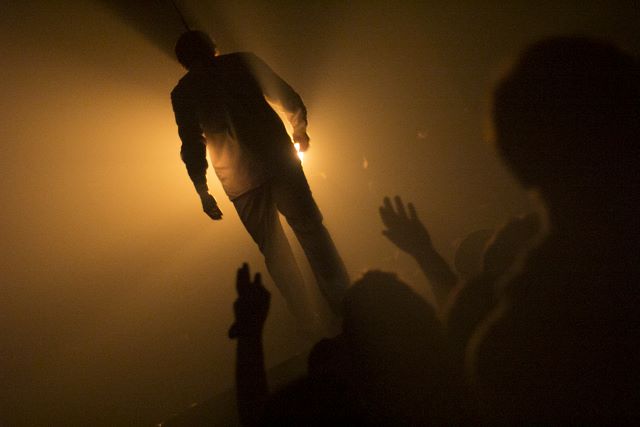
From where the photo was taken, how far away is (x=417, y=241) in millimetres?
1263

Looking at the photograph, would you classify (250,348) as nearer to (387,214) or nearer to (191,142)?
(387,214)

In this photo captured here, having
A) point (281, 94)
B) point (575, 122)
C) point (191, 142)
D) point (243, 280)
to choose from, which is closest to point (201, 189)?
point (191, 142)

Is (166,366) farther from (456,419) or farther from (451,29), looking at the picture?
(451,29)

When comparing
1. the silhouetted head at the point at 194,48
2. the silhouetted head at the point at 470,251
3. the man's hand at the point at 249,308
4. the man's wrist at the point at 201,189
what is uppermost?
the silhouetted head at the point at 194,48

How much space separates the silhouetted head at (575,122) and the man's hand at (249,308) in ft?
2.29

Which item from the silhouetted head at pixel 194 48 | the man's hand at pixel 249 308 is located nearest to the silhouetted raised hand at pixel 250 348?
the man's hand at pixel 249 308

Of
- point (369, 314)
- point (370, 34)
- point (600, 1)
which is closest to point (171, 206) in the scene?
point (370, 34)

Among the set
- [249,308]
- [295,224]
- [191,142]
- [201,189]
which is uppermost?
[191,142]

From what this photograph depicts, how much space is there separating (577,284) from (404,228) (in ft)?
2.63

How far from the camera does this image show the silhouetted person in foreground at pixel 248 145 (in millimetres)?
1364

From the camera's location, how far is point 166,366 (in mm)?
1533

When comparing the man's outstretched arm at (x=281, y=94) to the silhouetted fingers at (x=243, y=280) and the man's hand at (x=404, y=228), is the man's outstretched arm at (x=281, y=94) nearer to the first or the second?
the man's hand at (x=404, y=228)

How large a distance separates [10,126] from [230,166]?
156cm

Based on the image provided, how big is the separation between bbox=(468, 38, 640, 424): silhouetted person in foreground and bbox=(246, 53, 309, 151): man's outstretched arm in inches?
43.0
